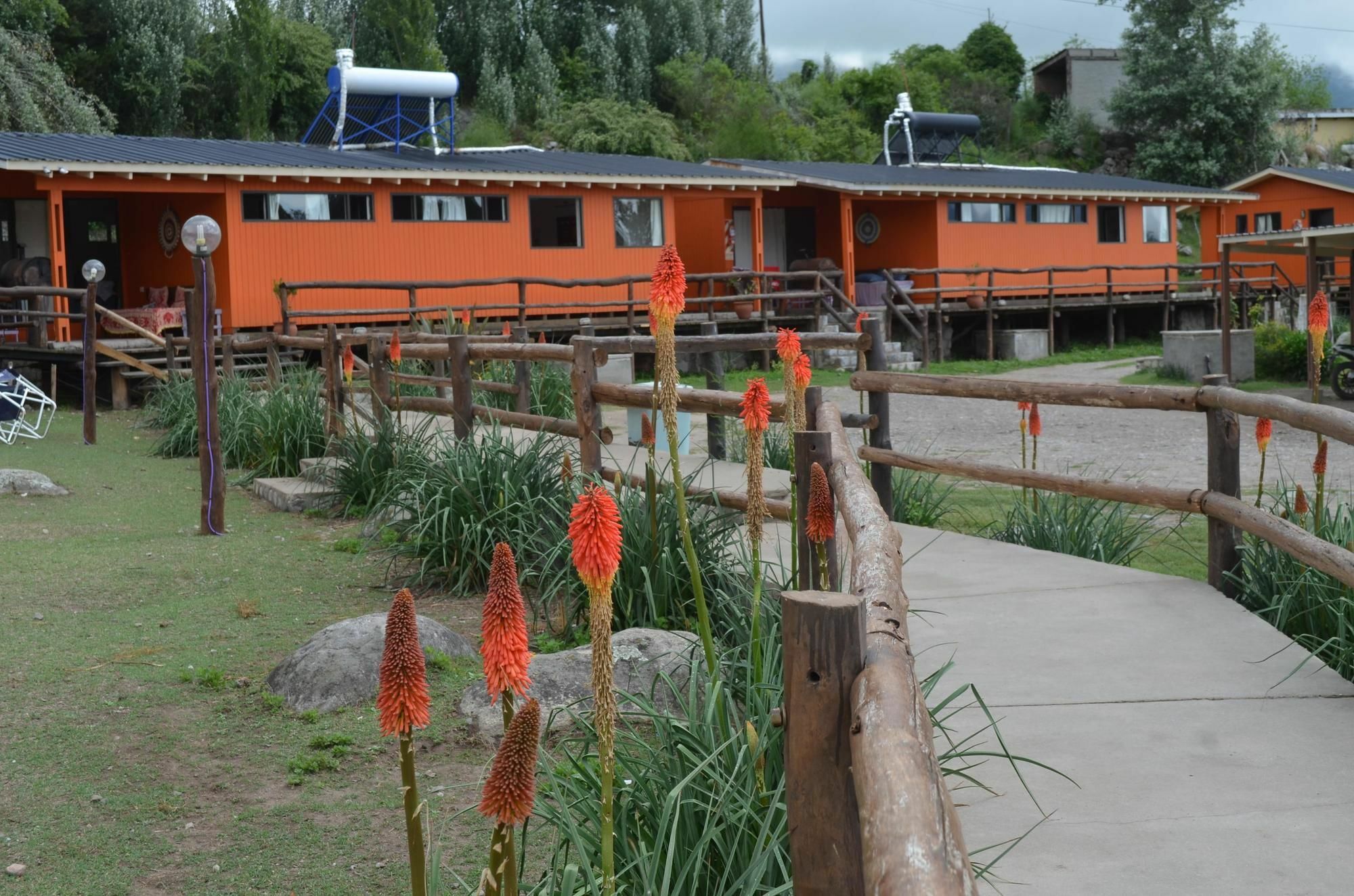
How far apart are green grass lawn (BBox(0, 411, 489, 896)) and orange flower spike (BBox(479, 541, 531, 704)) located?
2.11 metres

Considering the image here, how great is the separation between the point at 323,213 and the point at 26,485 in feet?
41.3

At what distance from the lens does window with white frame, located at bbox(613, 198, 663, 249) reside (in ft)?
87.6

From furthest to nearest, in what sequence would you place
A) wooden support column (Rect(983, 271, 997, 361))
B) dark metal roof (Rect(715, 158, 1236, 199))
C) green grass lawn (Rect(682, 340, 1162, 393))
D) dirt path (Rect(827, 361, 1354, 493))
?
1. dark metal roof (Rect(715, 158, 1236, 199))
2. wooden support column (Rect(983, 271, 997, 361))
3. green grass lawn (Rect(682, 340, 1162, 393))
4. dirt path (Rect(827, 361, 1354, 493))

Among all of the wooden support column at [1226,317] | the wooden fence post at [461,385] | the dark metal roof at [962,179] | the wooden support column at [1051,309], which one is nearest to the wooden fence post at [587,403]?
the wooden fence post at [461,385]

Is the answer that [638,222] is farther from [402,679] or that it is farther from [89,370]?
[402,679]

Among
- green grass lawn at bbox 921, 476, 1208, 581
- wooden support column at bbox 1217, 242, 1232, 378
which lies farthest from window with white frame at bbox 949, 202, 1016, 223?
green grass lawn at bbox 921, 476, 1208, 581

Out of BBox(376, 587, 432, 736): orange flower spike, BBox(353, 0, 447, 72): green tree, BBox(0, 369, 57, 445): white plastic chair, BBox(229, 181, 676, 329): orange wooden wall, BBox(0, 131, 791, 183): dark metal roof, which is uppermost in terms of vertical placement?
BBox(353, 0, 447, 72): green tree

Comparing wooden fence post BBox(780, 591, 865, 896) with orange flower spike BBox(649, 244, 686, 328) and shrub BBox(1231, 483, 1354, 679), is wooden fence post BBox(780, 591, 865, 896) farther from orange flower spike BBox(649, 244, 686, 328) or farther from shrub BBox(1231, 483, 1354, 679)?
shrub BBox(1231, 483, 1354, 679)

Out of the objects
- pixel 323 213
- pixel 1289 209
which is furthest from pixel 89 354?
pixel 1289 209

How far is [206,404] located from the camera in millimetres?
9211

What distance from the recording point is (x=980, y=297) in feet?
96.8

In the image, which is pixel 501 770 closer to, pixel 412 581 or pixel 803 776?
pixel 803 776

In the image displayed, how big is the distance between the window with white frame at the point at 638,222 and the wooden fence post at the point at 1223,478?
21543 mm

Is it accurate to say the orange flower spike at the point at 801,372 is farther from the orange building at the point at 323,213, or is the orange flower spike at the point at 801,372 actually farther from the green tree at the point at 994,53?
Answer: the green tree at the point at 994,53
